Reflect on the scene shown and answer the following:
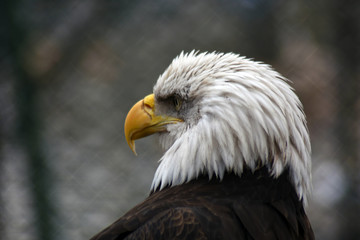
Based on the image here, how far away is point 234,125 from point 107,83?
1.90m

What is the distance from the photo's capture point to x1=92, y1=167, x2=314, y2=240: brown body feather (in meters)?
1.61

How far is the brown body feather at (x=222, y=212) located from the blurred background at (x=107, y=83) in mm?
1683

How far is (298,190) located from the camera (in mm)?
1910

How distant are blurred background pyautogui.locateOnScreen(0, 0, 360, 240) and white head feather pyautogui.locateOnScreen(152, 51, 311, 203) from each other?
61.3 inches

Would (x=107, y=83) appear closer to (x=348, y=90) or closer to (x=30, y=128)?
(x=30, y=128)

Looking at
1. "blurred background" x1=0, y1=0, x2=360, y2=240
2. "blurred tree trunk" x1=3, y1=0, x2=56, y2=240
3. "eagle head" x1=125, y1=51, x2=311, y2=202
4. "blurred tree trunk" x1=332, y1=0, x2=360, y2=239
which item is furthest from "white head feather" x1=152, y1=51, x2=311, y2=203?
"blurred tree trunk" x1=332, y1=0, x2=360, y2=239

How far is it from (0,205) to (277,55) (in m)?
2.25

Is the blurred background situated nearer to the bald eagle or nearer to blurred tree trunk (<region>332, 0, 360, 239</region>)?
blurred tree trunk (<region>332, 0, 360, 239</region>)

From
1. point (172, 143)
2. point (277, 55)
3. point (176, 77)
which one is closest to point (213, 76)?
point (176, 77)

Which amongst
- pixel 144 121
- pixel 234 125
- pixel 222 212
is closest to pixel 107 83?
pixel 144 121

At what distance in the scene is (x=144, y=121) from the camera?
213cm

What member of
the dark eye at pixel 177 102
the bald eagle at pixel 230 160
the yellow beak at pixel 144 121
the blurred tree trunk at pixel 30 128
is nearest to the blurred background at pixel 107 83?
the blurred tree trunk at pixel 30 128

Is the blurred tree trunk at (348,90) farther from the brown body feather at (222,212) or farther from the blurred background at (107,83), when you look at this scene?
the brown body feather at (222,212)

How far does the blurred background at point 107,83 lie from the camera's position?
136 inches
